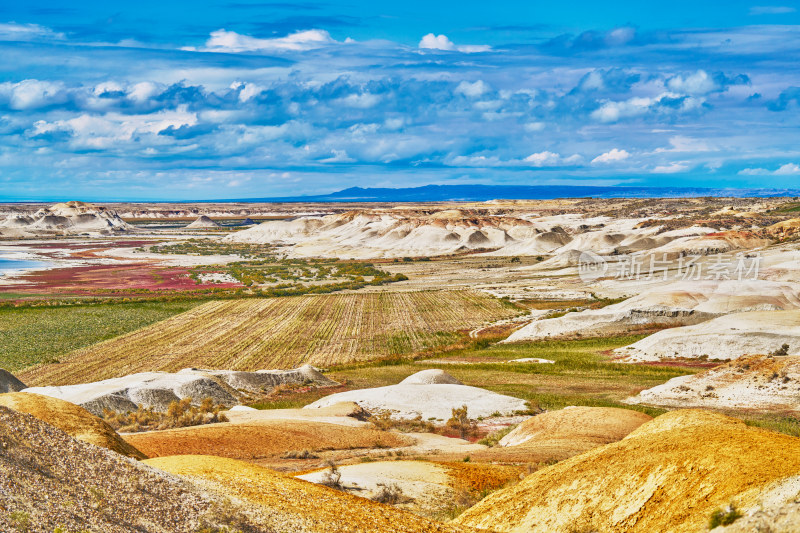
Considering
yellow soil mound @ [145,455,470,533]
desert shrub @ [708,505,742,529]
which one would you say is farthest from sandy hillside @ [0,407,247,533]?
desert shrub @ [708,505,742,529]

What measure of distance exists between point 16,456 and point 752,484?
8.73 m

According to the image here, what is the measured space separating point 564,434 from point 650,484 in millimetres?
11779

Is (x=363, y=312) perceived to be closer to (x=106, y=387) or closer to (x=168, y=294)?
(x=168, y=294)

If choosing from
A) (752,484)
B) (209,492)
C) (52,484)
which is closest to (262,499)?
(209,492)

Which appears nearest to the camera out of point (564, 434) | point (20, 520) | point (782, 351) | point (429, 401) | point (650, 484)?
point (20, 520)

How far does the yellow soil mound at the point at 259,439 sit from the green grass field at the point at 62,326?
26961mm

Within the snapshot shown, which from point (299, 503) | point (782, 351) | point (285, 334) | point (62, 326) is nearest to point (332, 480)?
point (299, 503)

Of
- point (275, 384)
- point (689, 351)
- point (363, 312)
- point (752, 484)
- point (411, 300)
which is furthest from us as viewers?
point (411, 300)

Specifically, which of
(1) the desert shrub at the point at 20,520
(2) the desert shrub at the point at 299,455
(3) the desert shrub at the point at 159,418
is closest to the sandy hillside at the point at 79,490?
(1) the desert shrub at the point at 20,520

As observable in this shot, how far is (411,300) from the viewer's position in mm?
74688

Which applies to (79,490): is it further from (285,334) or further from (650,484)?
(285,334)

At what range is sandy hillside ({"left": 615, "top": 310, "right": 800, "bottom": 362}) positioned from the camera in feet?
129

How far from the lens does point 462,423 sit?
2658 centimetres

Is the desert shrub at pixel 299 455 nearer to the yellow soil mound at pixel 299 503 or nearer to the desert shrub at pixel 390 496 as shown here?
the desert shrub at pixel 390 496
